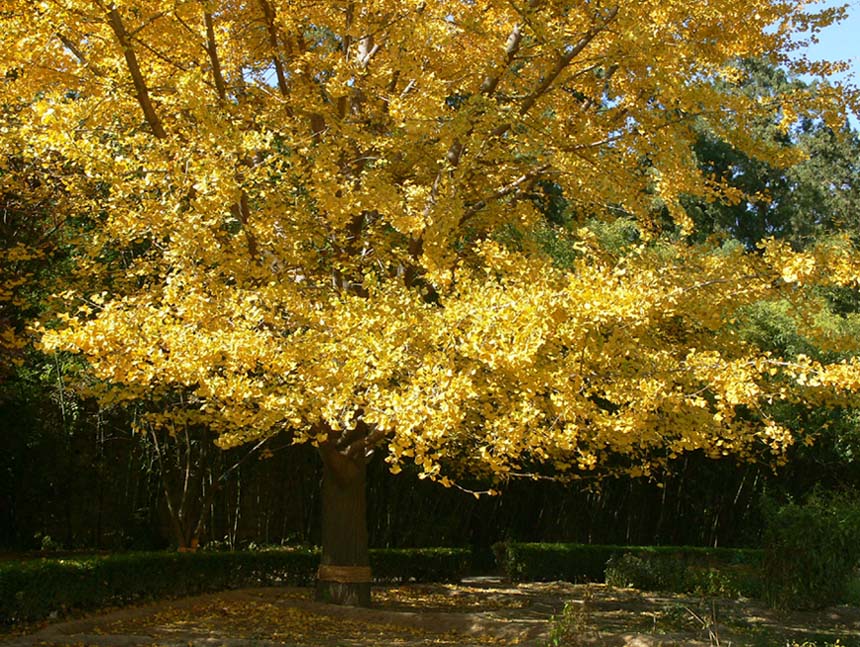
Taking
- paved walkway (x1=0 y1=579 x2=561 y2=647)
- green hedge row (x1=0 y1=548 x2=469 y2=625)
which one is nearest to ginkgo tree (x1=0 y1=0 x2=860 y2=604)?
paved walkway (x1=0 y1=579 x2=561 y2=647)

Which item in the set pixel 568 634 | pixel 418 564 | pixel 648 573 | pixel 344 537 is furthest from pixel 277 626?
pixel 648 573

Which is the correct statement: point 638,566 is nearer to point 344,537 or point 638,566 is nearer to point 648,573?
point 648,573

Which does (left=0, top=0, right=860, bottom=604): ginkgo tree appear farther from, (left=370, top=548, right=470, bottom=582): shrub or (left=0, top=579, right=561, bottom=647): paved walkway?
(left=370, top=548, right=470, bottom=582): shrub

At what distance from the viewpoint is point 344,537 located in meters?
8.35

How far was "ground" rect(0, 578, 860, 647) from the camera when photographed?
6.33 metres

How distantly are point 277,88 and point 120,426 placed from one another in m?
4.67

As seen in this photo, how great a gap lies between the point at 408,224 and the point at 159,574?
168 inches

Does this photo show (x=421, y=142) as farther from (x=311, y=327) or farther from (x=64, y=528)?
(x=64, y=528)

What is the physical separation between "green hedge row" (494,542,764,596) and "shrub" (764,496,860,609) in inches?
88.1

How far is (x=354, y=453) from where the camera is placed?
7992mm

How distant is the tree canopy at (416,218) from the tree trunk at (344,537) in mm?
438

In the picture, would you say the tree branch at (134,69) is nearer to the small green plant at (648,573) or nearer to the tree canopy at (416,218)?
the tree canopy at (416,218)

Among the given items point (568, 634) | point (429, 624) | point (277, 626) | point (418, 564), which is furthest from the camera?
point (418, 564)

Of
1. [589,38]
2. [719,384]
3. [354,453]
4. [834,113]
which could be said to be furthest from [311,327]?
[834,113]
